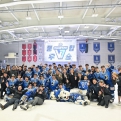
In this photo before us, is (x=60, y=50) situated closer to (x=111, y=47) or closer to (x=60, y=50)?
(x=60, y=50)

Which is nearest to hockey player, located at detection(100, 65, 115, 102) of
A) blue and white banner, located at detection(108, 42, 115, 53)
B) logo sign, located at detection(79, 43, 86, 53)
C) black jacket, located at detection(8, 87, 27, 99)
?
black jacket, located at detection(8, 87, 27, 99)

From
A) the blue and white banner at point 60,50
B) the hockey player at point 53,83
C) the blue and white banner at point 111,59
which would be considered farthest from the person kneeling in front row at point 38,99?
the blue and white banner at point 111,59

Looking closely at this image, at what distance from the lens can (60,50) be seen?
1622 centimetres

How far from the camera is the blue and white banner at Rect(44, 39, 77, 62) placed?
16031mm

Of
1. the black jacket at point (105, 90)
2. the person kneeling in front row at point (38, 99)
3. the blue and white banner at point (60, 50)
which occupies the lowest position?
the person kneeling in front row at point (38, 99)

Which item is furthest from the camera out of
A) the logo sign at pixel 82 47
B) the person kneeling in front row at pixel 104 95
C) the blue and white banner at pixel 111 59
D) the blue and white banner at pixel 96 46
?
the blue and white banner at pixel 96 46

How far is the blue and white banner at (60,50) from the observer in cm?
1603

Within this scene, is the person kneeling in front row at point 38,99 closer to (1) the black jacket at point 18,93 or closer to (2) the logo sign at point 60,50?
(1) the black jacket at point 18,93

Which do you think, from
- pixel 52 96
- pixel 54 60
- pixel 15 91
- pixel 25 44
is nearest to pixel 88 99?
pixel 52 96

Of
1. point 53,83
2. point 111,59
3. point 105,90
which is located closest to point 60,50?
point 111,59

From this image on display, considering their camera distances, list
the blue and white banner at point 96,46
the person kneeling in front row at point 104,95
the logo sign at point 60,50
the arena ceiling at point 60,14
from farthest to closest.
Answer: the blue and white banner at point 96,46
the logo sign at point 60,50
the arena ceiling at point 60,14
the person kneeling in front row at point 104,95

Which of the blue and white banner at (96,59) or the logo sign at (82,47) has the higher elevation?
the logo sign at (82,47)

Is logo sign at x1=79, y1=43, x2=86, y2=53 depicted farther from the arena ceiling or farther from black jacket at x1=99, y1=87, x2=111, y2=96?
black jacket at x1=99, y1=87, x2=111, y2=96

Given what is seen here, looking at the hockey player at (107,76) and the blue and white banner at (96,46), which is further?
the blue and white banner at (96,46)
